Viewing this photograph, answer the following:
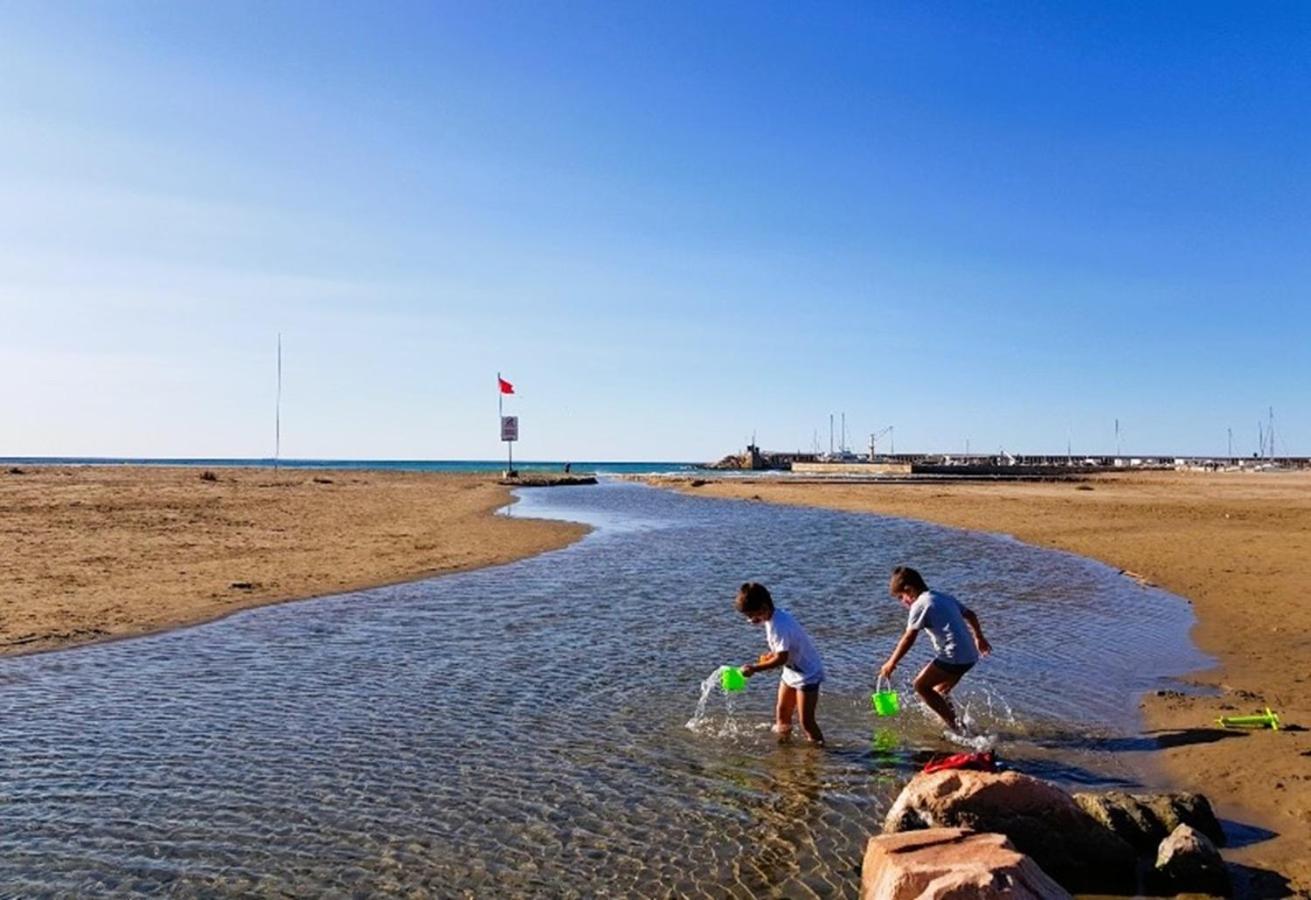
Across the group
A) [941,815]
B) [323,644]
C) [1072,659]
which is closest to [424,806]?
[941,815]

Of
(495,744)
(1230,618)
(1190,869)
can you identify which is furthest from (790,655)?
(1230,618)

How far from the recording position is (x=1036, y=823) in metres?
6.75

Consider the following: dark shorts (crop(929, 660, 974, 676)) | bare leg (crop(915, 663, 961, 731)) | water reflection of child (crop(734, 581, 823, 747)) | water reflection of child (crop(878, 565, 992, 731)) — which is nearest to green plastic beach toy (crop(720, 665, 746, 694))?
water reflection of child (crop(734, 581, 823, 747))

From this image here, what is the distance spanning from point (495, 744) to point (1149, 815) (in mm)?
5988

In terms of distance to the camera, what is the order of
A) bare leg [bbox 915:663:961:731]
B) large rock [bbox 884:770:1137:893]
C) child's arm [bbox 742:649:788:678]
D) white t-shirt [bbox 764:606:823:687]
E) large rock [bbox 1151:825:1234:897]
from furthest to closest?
bare leg [bbox 915:663:961:731] → white t-shirt [bbox 764:606:823:687] → child's arm [bbox 742:649:788:678] → large rock [bbox 884:770:1137:893] → large rock [bbox 1151:825:1234:897]

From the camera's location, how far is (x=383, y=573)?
2228 cm

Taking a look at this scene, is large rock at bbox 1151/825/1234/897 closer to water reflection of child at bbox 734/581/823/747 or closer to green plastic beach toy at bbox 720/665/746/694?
water reflection of child at bbox 734/581/823/747

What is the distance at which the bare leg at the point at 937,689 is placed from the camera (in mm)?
10227

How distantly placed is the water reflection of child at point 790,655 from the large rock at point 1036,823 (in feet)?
10.3

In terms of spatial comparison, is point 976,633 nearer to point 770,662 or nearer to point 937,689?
point 937,689

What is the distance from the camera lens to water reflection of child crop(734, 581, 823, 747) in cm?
989

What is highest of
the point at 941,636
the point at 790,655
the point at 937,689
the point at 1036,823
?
the point at 941,636

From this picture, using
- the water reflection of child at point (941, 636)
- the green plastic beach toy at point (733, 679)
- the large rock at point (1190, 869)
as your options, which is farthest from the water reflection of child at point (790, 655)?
the large rock at point (1190, 869)

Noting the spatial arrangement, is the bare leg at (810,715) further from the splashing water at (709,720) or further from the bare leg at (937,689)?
the bare leg at (937,689)
